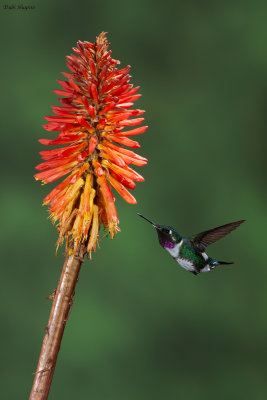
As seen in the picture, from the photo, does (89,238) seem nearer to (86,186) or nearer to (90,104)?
(86,186)

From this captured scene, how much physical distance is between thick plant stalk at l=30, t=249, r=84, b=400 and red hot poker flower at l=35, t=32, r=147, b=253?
0.10m

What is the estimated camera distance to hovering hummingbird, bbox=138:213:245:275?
1267 mm

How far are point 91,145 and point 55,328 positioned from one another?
35 centimetres

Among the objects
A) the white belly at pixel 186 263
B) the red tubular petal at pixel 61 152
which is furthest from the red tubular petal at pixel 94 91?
the white belly at pixel 186 263

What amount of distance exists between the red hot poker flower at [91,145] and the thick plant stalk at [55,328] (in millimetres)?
102

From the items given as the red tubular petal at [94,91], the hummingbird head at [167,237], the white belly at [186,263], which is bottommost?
the white belly at [186,263]

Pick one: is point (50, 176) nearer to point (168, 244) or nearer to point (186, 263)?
point (168, 244)

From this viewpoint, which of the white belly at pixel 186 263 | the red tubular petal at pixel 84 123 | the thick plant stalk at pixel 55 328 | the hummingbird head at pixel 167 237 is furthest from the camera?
the white belly at pixel 186 263

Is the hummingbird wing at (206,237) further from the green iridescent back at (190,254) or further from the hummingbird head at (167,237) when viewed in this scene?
the hummingbird head at (167,237)

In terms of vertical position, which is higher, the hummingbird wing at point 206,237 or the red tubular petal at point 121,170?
the hummingbird wing at point 206,237

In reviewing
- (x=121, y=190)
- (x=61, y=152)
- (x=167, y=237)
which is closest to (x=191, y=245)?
(x=167, y=237)

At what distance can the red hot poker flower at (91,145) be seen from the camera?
99cm

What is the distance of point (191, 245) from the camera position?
152 cm

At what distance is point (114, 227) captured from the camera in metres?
1.05
